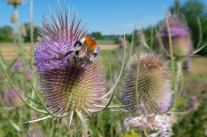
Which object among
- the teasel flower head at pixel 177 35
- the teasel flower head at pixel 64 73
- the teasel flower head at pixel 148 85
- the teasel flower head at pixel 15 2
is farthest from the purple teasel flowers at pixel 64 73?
the teasel flower head at pixel 15 2

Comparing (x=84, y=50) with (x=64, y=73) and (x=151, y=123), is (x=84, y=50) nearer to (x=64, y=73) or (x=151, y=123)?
(x=64, y=73)

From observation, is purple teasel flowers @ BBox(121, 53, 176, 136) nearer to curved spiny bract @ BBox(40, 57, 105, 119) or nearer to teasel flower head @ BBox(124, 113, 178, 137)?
teasel flower head @ BBox(124, 113, 178, 137)

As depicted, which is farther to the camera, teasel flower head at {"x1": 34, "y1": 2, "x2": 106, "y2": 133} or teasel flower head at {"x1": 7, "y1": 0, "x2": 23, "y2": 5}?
teasel flower head at {"x1": 7, "y1": 0, "x2": 23, "y2": 5}

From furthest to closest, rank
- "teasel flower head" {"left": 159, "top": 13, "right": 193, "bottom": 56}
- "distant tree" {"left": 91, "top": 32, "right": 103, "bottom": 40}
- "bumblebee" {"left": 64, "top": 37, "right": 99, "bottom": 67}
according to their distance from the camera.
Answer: "teasel flower head" {"left": 159, "top": 13, "right": 193, "bottom": 56}
"distant tree" {"left": 91, "top": 32, "right": 103, "bottom": 40}
"bumblebee" {"left": 64, "top": 37, "right": 99, "bottom": 67}

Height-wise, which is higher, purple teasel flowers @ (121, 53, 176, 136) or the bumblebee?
the bumblebee

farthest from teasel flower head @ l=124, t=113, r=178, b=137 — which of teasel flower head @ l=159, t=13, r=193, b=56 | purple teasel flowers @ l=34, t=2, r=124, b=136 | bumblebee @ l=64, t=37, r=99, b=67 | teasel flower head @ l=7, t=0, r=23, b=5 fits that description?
teasel flower head @ l=7, t=0, r=23, b=5

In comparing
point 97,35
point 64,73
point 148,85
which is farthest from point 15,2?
point 148,85

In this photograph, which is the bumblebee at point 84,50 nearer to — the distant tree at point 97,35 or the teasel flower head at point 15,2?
the distant tree at point 97,35
